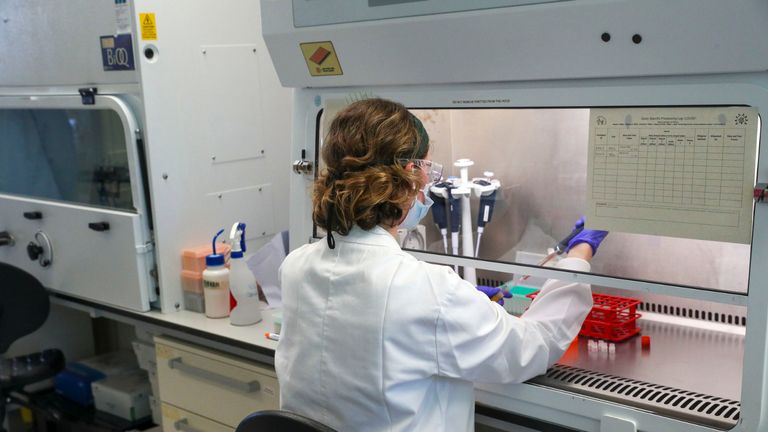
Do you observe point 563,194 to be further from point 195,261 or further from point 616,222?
point 195,261

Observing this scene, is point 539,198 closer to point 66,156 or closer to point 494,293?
point 494,293

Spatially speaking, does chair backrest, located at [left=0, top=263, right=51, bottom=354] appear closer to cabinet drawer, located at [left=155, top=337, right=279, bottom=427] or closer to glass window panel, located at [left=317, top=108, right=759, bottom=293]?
cabinet drawer, located at [left=155, top=337, right=279, bottom=427]

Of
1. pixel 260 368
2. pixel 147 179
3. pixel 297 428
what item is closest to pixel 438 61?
pixel 297 428

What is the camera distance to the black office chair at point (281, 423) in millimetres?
1193

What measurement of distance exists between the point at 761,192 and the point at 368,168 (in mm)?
651

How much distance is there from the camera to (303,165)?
1.93m

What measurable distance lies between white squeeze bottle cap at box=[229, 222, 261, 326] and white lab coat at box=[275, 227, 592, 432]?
0.75m

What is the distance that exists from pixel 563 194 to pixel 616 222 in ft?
0.80

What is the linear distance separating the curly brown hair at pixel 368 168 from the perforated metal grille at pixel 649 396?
48 cm

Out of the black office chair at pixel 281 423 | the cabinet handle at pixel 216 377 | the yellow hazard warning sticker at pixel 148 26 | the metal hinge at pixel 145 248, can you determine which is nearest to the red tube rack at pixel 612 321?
the black office chair at pixel 281 423

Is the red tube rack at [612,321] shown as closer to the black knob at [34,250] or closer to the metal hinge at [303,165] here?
the metal hinge at [303,165]

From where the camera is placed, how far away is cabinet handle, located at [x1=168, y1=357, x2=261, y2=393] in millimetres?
2037

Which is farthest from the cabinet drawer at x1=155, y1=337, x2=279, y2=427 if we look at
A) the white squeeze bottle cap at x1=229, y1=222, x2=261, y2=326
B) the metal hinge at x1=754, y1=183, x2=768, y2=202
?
the metal hinge at x1=754, y1=183, x2=768, y2=202

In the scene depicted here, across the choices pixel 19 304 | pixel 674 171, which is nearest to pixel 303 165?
pixel 674 171
